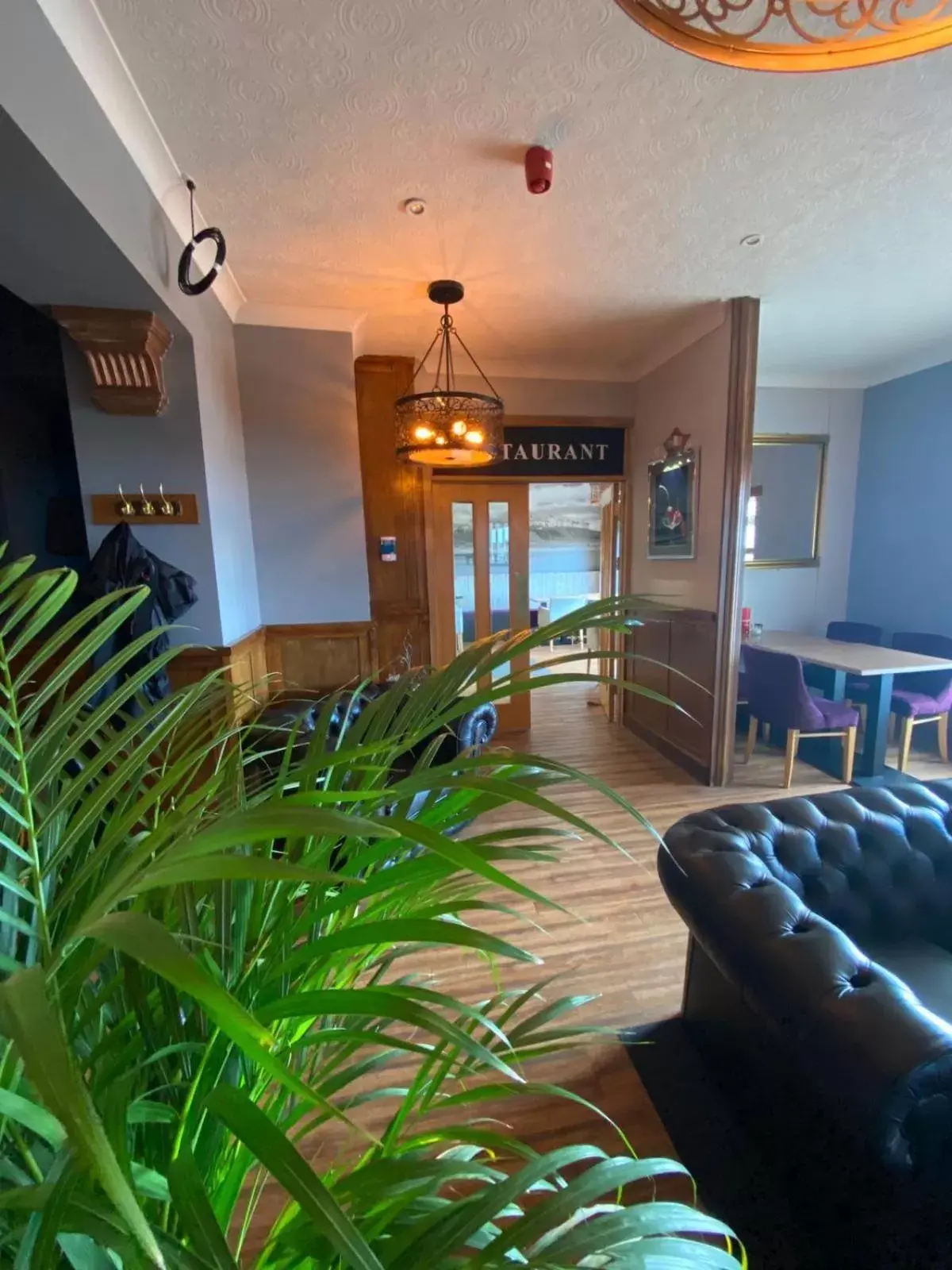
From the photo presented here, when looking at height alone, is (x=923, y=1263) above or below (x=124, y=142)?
below

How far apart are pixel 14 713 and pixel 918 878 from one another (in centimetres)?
210

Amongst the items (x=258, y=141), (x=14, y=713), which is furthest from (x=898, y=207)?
(x=14, y=713)

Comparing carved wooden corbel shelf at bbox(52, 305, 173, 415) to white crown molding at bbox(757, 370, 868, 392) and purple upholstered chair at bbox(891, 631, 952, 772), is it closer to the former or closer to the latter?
white crown molding at bbox(757, 370, 868, 392)

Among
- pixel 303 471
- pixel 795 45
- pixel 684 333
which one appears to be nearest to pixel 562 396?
pixel 684 333

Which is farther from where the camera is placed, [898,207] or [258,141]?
[898,207]

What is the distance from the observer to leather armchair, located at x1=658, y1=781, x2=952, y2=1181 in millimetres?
885

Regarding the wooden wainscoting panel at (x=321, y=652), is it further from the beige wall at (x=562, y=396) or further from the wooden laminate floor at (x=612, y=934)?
the beige wall at (x=562, y=396)

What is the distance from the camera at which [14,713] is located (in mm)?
540

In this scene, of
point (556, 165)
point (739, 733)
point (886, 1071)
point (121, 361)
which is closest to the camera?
point (886, 1071)

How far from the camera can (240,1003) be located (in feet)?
1.51

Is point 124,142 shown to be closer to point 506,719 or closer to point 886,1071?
point 886,1071

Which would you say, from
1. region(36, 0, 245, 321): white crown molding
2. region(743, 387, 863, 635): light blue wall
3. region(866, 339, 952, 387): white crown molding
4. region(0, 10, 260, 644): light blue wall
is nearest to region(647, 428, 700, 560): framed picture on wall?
region(743, 387, 863, 635): light blue wall

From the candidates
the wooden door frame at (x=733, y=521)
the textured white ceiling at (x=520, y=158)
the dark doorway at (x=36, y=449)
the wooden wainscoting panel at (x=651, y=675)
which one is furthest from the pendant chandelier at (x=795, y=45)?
the wooden wainscoting panel at (x=651, y=675)

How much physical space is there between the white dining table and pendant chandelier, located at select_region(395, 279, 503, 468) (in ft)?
8.23
